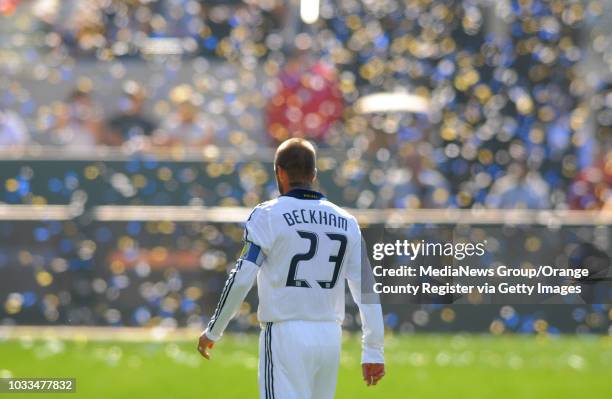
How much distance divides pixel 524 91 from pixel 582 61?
0.74 m

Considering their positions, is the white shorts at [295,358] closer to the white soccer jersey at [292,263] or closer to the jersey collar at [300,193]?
the white soccer jersey at [292,263]

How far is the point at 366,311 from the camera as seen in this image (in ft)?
16.7

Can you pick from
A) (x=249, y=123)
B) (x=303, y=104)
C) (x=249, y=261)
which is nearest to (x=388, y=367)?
(x=303, y=104)

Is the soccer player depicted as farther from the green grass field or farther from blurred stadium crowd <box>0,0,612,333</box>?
blurred stadium crowd <box>0,0,612,333</box>

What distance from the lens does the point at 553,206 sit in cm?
1088

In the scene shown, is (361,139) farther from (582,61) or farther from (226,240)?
(582,61)

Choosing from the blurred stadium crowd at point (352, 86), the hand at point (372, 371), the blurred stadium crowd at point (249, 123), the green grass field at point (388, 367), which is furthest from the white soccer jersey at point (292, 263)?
the blurred stadium crowd at point (352, 86)

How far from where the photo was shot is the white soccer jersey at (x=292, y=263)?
16.0 ft

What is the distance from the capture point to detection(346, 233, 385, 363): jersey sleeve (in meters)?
5.09

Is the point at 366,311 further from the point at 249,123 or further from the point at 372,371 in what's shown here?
the point at 249,123

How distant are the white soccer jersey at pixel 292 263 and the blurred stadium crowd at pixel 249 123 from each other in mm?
5355

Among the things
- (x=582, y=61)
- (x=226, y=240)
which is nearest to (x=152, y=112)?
(x=226, y=240)

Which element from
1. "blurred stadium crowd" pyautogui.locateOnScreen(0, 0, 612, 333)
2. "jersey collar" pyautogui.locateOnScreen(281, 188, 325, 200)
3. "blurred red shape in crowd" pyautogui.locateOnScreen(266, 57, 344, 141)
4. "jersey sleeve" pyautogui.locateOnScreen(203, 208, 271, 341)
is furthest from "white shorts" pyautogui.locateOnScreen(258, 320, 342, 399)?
"blurred red shape in crowd" pyautogui.locateOnScreen(266, 57, 344, 141)

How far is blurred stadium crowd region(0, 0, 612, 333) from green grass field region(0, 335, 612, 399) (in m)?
0.26
